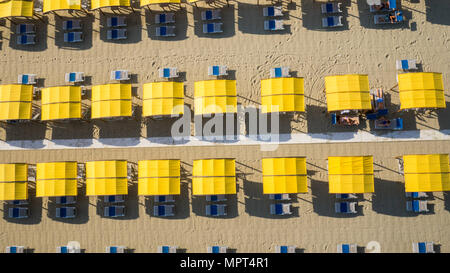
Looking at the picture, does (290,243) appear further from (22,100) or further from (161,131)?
(22,100)

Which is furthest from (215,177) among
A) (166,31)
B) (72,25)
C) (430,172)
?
(72,25)

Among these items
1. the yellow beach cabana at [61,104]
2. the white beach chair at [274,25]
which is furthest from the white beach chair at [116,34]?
the white beach chair at [274,25]

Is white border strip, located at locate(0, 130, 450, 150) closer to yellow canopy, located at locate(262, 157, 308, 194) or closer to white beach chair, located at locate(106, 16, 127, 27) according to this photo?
yellow canopy, located at locate(262, 157, 308, 194)

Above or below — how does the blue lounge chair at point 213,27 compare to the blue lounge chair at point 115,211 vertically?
above

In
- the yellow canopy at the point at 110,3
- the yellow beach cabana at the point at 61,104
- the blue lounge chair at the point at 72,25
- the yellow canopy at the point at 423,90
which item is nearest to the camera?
the yellow canopy at the point at 423,90

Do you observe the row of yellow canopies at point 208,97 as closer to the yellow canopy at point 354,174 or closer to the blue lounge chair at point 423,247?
the yellow canopy at point 354,174

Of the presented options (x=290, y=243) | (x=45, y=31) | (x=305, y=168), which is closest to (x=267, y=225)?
(x=290, y=243)

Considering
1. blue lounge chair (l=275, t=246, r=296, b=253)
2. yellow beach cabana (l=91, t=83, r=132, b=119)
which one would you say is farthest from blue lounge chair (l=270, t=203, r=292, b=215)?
yellow beach cabana (l=91, t=83, r=132, b=119)

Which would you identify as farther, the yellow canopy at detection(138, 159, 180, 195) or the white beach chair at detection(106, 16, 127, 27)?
the white beach chair at detection(106, 16, 127, 27)
